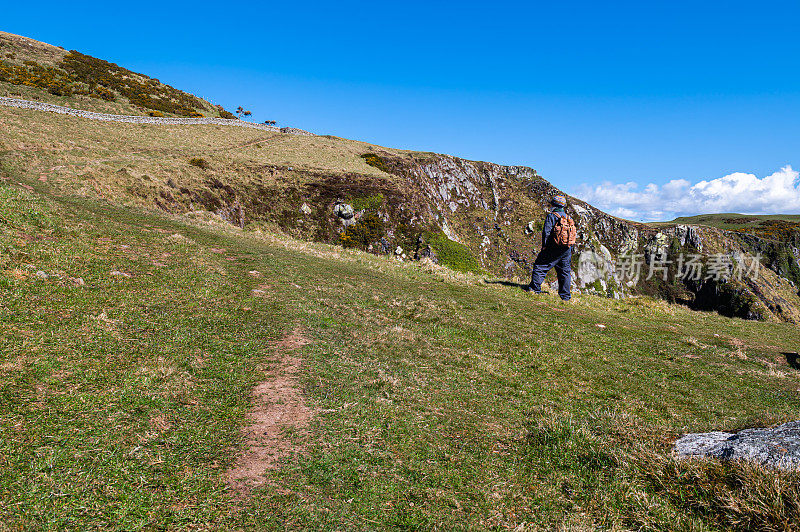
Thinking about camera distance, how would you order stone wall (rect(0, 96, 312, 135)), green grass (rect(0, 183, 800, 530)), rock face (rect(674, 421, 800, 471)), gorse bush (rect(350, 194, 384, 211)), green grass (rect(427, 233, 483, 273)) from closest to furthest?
green grass (rect(0, 183, 800, 530)), rock face (rect(674, 421, 800, 471)), stone wall (rect(0, 96, 312, 135)), green grass (rect(427, 233, 483, 273)), gorse bush (rect(350, 194, 384, 211))

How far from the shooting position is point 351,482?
5.76 metres

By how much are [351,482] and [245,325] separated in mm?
7271

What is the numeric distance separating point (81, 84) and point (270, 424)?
93389 millimetres

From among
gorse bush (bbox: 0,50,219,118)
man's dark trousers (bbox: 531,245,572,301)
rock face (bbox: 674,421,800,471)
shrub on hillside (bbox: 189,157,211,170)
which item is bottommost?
rock face (bbox: 674,421,800,471)

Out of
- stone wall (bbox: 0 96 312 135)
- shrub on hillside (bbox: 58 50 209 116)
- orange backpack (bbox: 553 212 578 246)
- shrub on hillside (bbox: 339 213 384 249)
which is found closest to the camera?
orange backpack (bbox: 553 212 578 246)

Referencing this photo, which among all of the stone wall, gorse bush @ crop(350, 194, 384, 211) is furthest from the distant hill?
the stone wall

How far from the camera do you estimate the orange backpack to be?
74.0ft

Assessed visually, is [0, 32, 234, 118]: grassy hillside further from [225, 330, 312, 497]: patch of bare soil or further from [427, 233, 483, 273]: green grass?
[225, 330, 312, 497]: patch of bare soil

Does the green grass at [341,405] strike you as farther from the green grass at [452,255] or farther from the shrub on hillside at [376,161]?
the shrub on hillside at [376,161]

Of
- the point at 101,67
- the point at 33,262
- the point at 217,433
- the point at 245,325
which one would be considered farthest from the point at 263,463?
the point at 101,67

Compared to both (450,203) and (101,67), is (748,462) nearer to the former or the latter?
(450,203)

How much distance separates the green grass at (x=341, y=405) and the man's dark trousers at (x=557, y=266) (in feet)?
22.0

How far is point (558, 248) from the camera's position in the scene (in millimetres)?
22953

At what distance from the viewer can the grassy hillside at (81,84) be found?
200ft
